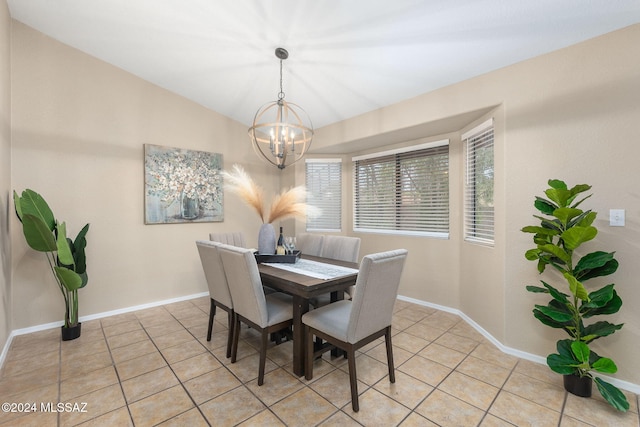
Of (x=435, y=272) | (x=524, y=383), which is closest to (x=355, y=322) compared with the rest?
(x=524, y=383)

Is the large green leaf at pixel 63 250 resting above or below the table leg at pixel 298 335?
above

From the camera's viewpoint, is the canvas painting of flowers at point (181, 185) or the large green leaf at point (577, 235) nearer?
the large green leaf at point (577, 235)

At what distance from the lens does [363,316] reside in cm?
179

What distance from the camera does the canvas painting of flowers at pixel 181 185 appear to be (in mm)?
3555

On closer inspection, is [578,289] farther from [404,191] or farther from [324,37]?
[324,37]

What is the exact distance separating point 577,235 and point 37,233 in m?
4.03

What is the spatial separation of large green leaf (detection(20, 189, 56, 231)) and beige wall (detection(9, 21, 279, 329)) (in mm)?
518

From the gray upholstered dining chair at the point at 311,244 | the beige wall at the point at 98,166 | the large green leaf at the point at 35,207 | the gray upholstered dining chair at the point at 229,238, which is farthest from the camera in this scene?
the gray upholstered dining chair at the point at 311,244

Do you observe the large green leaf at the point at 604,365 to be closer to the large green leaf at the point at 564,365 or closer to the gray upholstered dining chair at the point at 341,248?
the large green leaf at the point at 564,365

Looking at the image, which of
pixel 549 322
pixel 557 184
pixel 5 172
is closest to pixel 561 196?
pixel 557 184

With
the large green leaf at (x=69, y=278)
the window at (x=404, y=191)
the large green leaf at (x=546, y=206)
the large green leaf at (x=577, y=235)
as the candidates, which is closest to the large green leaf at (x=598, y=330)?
the large green leaf at (x=577, y=235)

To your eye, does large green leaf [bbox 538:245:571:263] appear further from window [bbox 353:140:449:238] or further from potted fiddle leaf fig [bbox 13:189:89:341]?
potted fiddle leaf fig [bbox 13:189:89:341]

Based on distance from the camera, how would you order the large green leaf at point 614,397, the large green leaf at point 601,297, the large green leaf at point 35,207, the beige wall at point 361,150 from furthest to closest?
the large green leaf at point 35,207, the beige wall at point 361,150, the large green leaf at point 601,297, the large green leaf at point 614,397

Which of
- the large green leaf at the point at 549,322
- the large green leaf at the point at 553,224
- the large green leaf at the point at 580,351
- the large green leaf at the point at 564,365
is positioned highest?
the large green leaf at the point at 553,224
